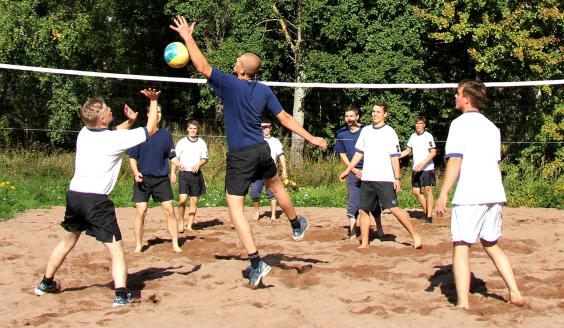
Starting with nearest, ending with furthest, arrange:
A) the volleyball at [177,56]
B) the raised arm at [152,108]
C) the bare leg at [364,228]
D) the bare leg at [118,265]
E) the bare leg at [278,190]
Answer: the bare leg at [118,265] < the raised arm at [152,108] < the bare leg at [278,190] < the volleyball at [177,56] < the bare leg at [364,228]

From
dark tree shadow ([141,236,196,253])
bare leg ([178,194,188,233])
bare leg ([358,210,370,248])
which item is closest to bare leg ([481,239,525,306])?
bare leg ([358,210,370,248])

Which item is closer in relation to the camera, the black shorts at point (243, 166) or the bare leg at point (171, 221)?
the black shorts at point (243, 166)

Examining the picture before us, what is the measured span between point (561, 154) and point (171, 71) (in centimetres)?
1441

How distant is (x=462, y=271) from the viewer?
19.5 ft

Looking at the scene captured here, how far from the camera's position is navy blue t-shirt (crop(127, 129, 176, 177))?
867 centimetres

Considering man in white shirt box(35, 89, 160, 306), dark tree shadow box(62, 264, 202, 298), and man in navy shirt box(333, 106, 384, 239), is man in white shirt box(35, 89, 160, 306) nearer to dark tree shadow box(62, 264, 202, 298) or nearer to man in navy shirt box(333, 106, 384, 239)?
dark tree shadow box(62, 264, 202, 298)

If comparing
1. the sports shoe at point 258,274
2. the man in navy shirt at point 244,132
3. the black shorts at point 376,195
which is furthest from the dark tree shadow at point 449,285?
the man in navy shirt at point 244,132

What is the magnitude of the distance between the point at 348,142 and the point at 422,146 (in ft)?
6.73

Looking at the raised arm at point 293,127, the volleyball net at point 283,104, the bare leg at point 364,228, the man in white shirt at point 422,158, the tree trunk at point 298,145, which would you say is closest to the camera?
the raised arm at point 293,127

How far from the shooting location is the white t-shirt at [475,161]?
19.5ft

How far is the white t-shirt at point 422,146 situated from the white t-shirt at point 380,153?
8.80ft

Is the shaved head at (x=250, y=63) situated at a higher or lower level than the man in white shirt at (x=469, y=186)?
higher

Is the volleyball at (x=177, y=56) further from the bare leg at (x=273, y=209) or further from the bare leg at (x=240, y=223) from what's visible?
the bare leg at (x=273, y=209)

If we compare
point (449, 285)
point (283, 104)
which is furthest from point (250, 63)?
point (283, 104)
